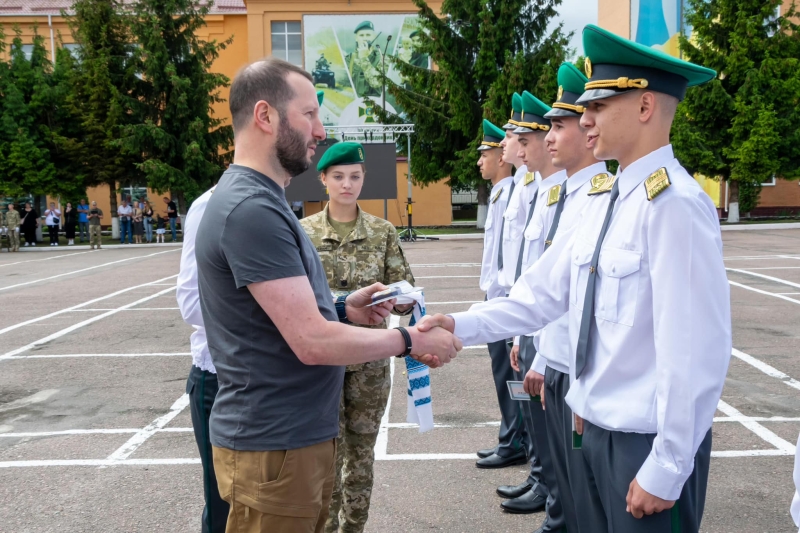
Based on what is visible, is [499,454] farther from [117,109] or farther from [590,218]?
[117,109]

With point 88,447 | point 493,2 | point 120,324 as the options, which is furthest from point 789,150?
point 88,447

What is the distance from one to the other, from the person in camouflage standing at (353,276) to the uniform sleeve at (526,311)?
59 centimetres

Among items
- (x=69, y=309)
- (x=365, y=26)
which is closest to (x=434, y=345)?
(x=69, y=309)

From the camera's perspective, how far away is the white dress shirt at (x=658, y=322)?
2055mm

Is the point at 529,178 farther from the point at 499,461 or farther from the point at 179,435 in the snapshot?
the point at 179,435

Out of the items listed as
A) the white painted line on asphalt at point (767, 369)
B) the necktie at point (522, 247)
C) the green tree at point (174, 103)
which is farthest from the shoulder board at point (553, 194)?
the green tree at point (174, 103)

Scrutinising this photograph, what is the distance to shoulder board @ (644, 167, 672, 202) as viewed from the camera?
217 cm

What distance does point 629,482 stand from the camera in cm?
218

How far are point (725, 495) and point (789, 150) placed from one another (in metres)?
30.5

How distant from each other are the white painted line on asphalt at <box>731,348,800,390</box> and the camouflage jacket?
478 cm

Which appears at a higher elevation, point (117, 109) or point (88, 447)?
point (117, 109)

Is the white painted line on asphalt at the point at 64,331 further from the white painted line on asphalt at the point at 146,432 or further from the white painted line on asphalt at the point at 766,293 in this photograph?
the white painted line on asphalt at the point at 766,293

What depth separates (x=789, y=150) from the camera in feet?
98.6

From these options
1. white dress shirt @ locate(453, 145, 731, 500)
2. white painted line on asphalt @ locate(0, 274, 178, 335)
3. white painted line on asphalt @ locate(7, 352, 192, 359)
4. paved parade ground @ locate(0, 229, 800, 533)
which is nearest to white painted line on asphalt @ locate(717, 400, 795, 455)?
paved parade ground @ locate(0, 229, 800, 533)
